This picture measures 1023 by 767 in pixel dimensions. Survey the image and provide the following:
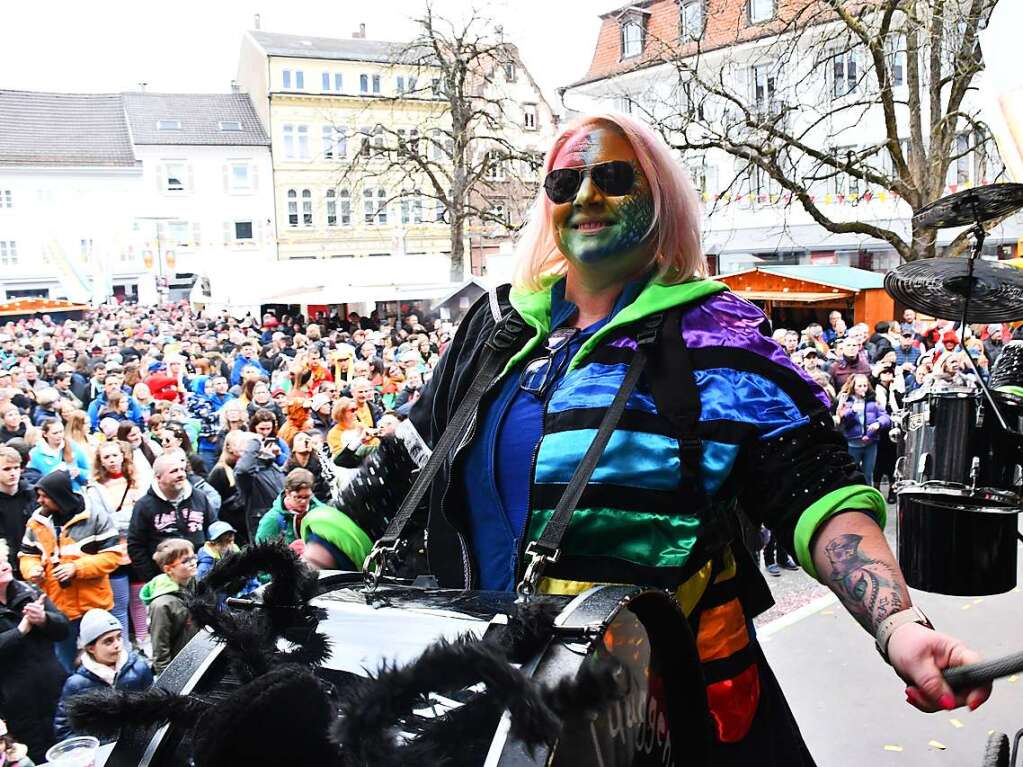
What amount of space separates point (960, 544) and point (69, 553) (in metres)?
4.71

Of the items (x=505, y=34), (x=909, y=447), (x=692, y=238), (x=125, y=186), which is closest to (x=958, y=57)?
(x=909, y=447)

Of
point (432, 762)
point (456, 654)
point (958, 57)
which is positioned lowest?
point (432, 762)

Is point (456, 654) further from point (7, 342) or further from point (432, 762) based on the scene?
point (7, 342)

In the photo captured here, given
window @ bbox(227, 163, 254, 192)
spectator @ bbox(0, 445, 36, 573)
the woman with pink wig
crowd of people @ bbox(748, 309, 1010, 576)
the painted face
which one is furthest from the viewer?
window @ bbox(227, 163, 254, 192)

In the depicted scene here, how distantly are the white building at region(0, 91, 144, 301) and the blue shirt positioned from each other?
5069 cm

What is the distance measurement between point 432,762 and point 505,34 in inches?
1103

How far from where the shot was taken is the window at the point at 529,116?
4759cm

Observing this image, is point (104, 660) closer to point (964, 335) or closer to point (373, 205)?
point (964, 335)

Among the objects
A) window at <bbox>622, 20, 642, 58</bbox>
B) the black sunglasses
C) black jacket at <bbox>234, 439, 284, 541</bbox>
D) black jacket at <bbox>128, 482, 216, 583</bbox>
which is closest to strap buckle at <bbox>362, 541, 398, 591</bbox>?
the black sunglasses

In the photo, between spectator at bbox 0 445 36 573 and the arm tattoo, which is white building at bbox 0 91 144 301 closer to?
spectator at bbox 0 445 36 573

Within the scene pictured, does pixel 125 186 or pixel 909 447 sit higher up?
pixel 125 186

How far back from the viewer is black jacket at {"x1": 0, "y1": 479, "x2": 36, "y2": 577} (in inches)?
232

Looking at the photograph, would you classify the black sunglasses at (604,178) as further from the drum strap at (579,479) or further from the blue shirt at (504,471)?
the drum strap at (579,479)

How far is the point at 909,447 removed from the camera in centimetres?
459
